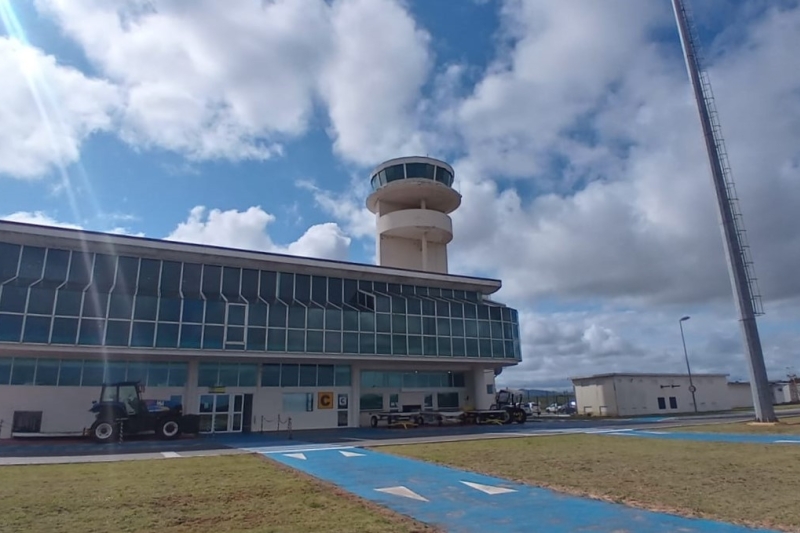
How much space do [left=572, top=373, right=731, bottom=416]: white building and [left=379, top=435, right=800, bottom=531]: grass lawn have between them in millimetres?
29680

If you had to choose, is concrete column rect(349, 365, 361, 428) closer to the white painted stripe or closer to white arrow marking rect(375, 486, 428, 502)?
the white painted stripe

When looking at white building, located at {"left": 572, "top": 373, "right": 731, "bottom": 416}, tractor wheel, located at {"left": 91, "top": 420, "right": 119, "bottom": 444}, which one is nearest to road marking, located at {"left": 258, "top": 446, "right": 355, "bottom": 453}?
tractor wheel, located at {"left": 91, "top": 420, "right": 119, "bottom": 444}

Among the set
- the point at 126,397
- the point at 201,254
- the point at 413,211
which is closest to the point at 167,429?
the point at 126,397

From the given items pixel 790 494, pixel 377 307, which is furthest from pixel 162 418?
pixel 790 494

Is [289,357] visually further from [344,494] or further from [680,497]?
[680,497]

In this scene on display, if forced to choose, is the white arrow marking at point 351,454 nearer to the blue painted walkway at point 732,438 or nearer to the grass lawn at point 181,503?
the grass lawn at point 181,503

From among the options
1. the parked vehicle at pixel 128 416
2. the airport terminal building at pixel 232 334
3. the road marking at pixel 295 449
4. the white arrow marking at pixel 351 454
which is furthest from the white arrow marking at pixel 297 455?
the airport terminal building at pixel 232 334

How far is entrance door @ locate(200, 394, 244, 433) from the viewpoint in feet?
97.2

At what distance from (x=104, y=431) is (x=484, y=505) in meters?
20.6

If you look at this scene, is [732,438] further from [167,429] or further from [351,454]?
[167,429]

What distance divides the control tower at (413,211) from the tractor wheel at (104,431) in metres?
24.5

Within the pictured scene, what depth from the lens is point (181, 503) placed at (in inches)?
366

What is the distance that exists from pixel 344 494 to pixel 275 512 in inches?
79.1

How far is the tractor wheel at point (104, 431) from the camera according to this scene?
23188mm
